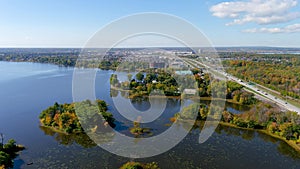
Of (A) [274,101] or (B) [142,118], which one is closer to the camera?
(B) [142,118]

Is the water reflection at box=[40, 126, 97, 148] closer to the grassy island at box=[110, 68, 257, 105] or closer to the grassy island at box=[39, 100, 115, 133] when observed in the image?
the grassy island at box=[39, 100, 115, 133]

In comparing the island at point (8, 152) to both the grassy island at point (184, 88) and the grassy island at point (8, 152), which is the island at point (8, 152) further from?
the grassy island at point (184, 88)

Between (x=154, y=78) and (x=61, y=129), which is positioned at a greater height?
(x=154, y=78)

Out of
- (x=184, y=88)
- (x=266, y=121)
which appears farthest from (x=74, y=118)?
(x=184, y=88)

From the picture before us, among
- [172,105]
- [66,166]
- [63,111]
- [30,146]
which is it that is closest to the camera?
[66,166]

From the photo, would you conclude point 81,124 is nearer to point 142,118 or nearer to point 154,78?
point 142,118

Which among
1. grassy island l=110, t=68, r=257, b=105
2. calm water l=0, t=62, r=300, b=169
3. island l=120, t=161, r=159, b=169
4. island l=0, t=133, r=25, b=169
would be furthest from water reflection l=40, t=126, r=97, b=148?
grassy island l=110, t=68, r=257, b=105

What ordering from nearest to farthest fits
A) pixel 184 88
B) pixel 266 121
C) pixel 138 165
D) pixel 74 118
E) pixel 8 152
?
pixel 138 165
pixel 8 152
pixel 74 118
pixel 266 121
pixel 184 88

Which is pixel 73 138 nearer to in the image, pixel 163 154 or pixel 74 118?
pixel 74 118

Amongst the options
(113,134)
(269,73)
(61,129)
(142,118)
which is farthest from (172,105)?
(269,73)
